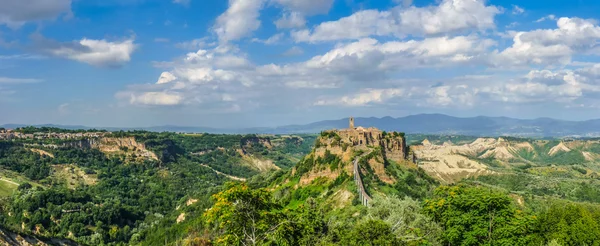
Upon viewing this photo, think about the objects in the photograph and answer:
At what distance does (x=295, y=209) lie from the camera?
4300 centimetres

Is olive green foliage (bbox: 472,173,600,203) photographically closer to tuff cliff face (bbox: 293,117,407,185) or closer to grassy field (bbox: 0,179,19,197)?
tuff cliff face (bbox: 293,117,407,185)

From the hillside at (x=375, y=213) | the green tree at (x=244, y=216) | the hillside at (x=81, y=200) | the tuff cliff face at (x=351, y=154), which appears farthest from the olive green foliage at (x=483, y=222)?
the hillside at (x=81, y=200)

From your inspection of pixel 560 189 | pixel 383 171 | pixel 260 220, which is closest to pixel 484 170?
pixel 560 189

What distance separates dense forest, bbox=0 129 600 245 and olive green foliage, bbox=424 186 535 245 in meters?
0.10

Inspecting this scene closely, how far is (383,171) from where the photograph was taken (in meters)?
93.2

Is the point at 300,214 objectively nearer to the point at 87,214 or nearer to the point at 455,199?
the point at 455,199

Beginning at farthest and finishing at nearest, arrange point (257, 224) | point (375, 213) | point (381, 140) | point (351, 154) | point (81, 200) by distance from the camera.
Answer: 1. point (81, 200)
2. point (381, 140)
3. point (351, 154)
4. point (375, 213)
5. point (257, 224)

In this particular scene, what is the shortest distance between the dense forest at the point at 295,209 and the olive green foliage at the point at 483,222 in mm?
105

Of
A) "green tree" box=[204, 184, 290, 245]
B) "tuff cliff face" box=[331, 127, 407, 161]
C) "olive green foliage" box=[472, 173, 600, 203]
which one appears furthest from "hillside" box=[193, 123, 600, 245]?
"olive green foliage" box=[472, 173, 600, 203]

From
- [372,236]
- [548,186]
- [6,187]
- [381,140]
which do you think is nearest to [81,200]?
[6,187]

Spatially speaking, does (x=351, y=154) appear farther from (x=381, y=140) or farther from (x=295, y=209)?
(x=295, y=209)

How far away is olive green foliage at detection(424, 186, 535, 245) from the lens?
44.5 metres

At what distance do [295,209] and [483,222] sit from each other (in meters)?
19.9

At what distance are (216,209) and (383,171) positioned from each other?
2758 inches
